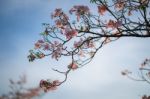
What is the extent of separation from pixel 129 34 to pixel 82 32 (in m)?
1.86

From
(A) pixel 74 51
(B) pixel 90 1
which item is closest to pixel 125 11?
(B) pixel 90 1

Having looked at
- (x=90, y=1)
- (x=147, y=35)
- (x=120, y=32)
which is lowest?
(x=147, y=35)

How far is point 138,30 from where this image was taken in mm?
9312

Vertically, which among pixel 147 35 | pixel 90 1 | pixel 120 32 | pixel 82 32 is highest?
pixel 90 1

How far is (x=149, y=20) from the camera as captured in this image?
9352mm

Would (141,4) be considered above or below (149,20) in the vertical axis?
above

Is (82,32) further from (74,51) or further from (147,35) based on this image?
(147,35)

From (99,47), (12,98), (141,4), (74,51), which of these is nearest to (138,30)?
(141,4)

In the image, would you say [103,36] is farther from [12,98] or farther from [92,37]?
[12,98]

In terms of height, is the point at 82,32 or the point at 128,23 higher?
the point at 82,32

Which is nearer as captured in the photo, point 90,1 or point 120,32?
point 120,32

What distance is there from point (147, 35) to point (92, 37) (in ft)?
6.74

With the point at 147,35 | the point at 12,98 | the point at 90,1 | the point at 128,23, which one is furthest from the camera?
the point at 12,98

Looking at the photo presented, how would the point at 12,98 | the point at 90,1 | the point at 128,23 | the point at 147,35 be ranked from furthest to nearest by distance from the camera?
the point at 12,98
the point at 90,1
the point at 128,23
the point at 147,35
